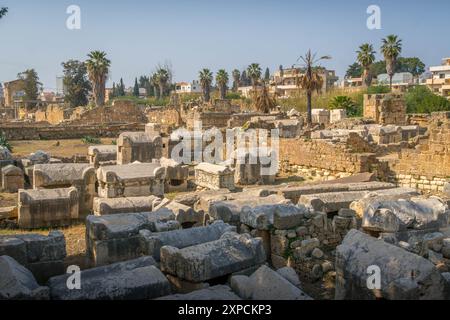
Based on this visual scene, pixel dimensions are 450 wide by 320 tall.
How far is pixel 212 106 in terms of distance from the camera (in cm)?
4234

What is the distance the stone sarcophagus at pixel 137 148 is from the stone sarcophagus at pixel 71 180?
5079 millimetres

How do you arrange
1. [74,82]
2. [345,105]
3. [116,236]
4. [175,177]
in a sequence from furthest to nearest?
[74,82], [345,105], [175,177], [116,236]

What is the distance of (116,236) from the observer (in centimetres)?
703

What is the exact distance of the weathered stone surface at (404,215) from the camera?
22.7 feet

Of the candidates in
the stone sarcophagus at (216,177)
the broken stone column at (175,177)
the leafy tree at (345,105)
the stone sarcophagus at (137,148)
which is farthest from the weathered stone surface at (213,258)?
the leafy tree at (345,105)

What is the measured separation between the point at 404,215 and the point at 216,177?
25.6 feet

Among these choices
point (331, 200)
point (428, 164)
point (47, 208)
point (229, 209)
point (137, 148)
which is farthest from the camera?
point (137, 148)

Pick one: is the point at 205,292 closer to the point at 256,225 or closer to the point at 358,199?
the point at 256,225

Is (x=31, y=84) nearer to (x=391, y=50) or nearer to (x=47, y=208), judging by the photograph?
(x=391, y=50)

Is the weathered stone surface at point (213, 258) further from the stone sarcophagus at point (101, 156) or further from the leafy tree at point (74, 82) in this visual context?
the leafy tree at point (74, 82)

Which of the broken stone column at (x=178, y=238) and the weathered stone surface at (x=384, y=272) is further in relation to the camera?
the broken stone column at (x=178, y=238)

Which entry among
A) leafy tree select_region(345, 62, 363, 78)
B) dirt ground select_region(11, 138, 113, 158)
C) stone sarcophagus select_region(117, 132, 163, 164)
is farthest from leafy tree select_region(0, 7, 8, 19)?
leafy tree select_region(345, 62, 363, 78)

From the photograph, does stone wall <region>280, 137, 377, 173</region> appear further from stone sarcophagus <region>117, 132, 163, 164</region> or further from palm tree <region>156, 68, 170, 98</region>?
palm tree <region>156, 68, 170, 98</region>

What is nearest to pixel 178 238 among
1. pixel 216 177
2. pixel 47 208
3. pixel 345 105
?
pixel 47 208
